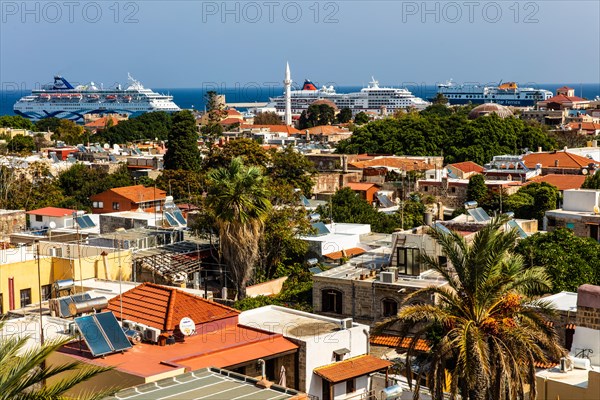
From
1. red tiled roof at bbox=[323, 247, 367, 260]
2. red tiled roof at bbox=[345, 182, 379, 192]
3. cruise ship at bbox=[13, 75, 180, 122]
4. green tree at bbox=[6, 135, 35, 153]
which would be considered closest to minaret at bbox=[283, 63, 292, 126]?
cruise ship at bbox=[13, 75, 180, 122]

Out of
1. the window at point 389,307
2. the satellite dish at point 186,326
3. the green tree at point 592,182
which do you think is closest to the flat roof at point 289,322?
the satellite dish at point 186,326

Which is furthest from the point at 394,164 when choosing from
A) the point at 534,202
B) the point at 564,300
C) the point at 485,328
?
the point at 485,328

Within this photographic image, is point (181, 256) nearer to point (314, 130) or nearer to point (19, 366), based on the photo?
point (19, 366)

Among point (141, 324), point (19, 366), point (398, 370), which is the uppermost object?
point (19, 366)

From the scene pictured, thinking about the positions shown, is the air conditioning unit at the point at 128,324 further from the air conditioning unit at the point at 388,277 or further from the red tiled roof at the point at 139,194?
the red tiled roof at the point at 139,194

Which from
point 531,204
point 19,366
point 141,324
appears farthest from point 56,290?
point 531,204

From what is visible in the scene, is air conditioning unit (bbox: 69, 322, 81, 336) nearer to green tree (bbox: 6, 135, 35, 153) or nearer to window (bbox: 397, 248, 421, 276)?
window (bbox: 397, 248, 421, 276)
